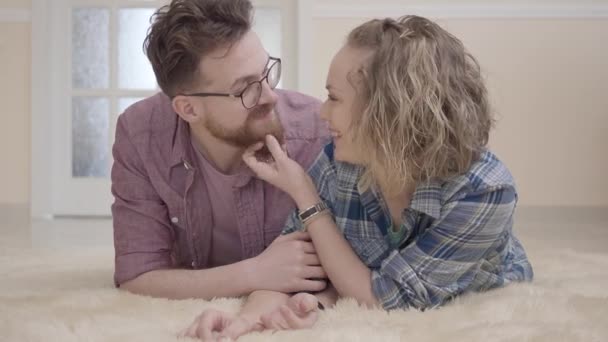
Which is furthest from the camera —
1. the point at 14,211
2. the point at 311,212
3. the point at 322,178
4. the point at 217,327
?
the point at 14,211

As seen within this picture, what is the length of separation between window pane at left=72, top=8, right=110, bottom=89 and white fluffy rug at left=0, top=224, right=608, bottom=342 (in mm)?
2485

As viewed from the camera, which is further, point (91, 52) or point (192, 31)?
point (91, 52)

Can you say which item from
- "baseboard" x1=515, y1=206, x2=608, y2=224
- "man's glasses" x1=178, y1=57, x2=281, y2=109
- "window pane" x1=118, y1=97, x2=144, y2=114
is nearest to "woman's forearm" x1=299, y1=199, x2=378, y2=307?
"man's glasses" x1=178, y1=57, x2=281, y2=109

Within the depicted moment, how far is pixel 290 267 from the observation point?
163cm

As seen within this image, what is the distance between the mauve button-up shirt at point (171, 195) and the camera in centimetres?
179

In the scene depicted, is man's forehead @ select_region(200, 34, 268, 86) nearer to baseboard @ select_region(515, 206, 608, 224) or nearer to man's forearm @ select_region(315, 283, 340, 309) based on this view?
man's forearm @ select_region(315, 283, 340, 309)

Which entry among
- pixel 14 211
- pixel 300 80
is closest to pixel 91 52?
pixel 14 211

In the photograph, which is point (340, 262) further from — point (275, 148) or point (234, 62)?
point (234, 62)

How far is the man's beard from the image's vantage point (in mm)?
1801

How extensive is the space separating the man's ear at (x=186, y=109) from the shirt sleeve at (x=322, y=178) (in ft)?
1.04

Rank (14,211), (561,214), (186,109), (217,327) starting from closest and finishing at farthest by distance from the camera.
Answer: (217,327)
(186,109)
(561,214)
(14,211)

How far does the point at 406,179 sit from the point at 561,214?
2.77 metres

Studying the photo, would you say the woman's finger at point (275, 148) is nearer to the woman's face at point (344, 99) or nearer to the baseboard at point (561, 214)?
the woman's face at point (344, 99)

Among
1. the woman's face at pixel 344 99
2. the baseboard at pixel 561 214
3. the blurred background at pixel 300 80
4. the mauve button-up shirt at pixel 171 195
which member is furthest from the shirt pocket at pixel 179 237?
the baseboard at pixel 561 214
